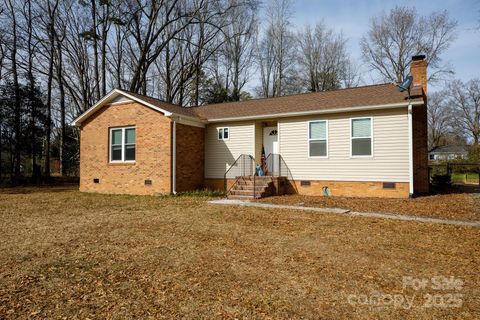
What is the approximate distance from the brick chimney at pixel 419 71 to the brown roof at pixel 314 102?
741 millimetres

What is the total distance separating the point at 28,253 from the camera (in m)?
5.04

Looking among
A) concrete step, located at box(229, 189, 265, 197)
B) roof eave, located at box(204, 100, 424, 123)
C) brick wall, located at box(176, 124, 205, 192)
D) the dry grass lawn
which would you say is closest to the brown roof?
roof eave, located at box(204, 100, 424, 123)

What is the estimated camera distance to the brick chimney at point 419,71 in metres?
12.5

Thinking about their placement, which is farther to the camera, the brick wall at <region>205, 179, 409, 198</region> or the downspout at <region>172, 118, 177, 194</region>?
the downspout at <region>172, 118, 177, 194</region>

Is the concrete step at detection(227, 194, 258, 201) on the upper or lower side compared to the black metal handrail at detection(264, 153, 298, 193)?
lower

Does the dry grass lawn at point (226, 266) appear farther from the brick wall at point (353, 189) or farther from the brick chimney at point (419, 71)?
the brick chimney at point (419, 71)

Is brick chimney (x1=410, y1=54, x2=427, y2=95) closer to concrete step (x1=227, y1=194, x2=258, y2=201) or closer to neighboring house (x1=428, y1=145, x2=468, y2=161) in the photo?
concrete step (x1=227, y1=194, x2=258, y2=201)

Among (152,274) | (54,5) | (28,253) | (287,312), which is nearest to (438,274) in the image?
(287,312)

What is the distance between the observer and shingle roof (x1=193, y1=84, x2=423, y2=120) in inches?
460

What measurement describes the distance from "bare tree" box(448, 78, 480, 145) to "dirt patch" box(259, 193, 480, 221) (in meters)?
42.6

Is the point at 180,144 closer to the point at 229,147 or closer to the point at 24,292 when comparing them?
the point at 229,147

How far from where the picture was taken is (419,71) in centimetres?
1257

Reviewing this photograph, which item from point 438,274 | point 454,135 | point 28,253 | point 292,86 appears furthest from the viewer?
point 454,135

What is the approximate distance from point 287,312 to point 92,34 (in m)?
26.8
